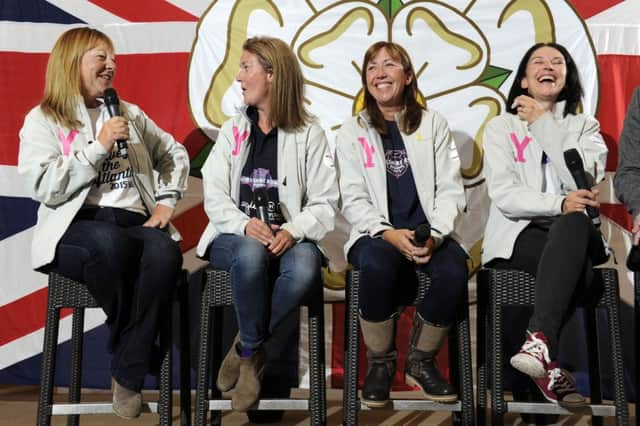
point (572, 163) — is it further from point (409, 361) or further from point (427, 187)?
point (409, 361)

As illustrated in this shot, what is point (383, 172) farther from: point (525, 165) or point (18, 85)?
point (18, 85)

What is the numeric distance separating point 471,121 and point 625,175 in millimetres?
694

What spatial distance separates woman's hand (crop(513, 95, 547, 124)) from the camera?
2.72 m

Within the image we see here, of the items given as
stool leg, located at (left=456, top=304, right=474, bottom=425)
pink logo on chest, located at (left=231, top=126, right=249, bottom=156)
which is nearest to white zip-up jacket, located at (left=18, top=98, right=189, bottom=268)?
pink logo on chest, located at (left=231, top=126, right=249, bottom=156)

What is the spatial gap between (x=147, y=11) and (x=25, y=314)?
4.14 feet

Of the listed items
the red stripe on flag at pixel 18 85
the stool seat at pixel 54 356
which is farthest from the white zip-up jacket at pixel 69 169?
the red stripe on flag at pixel 18 85

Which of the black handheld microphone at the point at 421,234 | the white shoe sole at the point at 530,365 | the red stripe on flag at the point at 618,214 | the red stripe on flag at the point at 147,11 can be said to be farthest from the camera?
the red stripe on flag at the point at 147,11

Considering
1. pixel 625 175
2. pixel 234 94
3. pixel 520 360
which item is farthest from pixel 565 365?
pixel 234 94

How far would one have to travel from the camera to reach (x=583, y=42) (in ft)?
10.4

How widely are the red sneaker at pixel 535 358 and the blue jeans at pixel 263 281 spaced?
62cm

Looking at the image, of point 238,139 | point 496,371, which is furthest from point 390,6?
point 496,371

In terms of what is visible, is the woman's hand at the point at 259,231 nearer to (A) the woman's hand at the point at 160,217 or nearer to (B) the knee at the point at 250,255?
(B) the knee at the point at 250,255

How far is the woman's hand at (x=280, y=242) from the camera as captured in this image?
246 cm

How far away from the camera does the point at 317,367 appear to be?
246 centimetres
